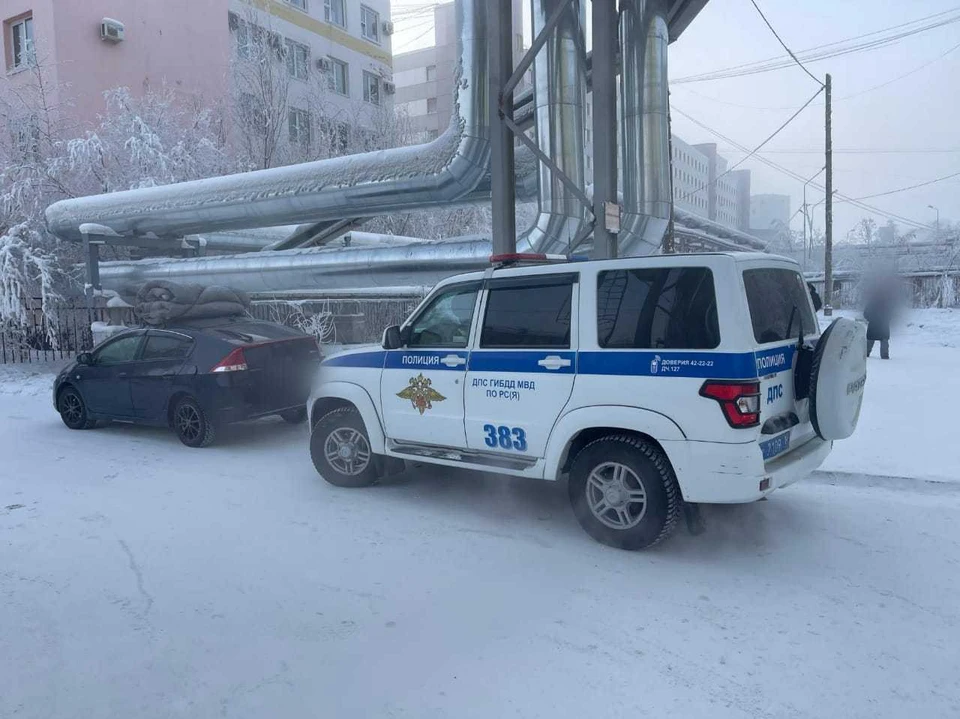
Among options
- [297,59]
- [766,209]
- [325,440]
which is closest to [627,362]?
[325,440]

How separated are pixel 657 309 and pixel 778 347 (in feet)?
2.74

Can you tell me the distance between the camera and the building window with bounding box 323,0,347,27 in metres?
33.1

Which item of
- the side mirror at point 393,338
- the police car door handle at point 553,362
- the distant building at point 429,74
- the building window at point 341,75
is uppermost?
the distant building at point 429,74

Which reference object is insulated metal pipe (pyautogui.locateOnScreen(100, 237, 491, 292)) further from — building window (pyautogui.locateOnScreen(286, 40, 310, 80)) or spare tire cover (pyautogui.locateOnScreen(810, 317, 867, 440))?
building window (pyautogui.locateOnScreen(286, 40, 310, 80))

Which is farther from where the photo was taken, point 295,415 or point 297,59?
point 297,59

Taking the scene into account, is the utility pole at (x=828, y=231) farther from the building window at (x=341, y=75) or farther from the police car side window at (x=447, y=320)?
the building window at (x=341, y=75)

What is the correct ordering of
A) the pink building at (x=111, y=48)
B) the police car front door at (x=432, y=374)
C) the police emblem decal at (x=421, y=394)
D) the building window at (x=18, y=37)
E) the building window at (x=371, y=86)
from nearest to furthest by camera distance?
1. the police car front door at (x=432, y=374)
2. the police emblem decal at (x=421, y=394)
3. the pink building at (x=111, y=48)
4. the building window at (x=18, y=37)
5. the building window at (x=371, y=86)

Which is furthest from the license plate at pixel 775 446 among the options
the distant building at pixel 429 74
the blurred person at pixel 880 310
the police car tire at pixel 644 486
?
the distant building at pixel 429 74

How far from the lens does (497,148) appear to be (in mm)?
8102

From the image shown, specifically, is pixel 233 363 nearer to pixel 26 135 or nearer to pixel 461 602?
pixel 461 602

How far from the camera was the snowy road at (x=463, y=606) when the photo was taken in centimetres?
317

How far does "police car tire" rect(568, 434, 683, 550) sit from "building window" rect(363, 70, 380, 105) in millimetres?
33629

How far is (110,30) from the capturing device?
74.2ft

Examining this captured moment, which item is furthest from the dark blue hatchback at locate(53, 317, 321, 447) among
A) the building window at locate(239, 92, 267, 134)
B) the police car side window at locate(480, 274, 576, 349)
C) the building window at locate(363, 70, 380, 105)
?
the building window at locate(363, 70, 380, 105)
